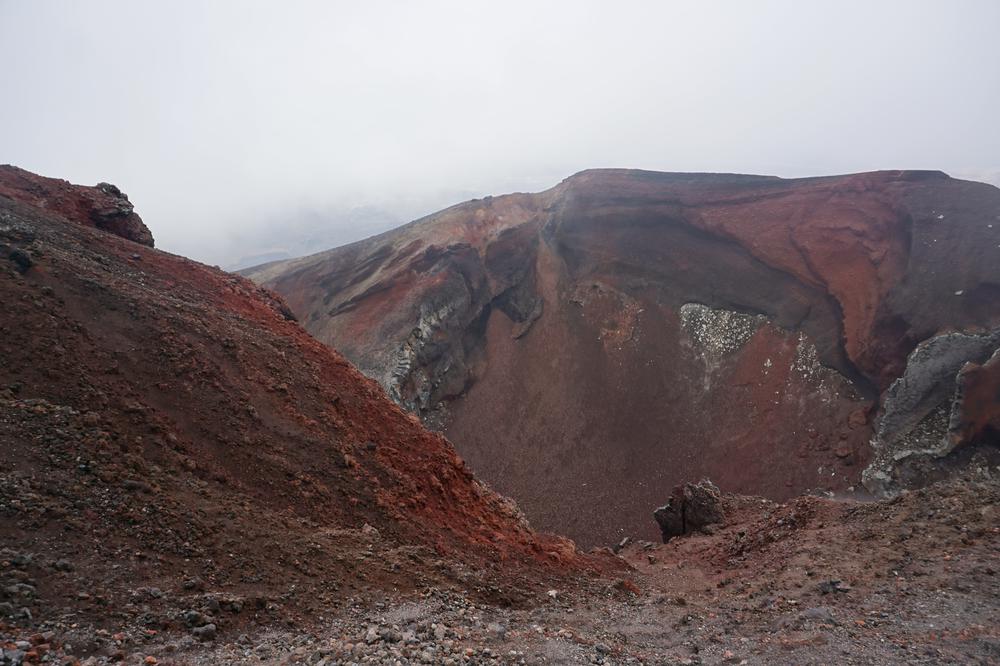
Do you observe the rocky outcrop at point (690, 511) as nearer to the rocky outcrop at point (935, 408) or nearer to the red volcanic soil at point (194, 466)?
the rocky outcrop at point (935, 408)

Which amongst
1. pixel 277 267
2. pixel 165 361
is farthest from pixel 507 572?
pixel 277 267

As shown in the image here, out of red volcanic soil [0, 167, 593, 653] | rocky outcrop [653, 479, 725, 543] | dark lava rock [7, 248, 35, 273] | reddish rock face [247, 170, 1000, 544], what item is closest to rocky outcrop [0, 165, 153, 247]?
red volcanic soil [0, 167, 593, 653]

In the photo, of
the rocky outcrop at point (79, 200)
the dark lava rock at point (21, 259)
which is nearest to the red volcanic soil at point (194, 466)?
the dark lava rock at point (21, 259)

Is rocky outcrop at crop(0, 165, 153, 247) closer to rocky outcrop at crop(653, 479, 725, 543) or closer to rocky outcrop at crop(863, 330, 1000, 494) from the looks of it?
rocky outcrop at crop(653, 479, 725, 543)

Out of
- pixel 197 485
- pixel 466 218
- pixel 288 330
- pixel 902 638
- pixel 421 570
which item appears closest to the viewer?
pixel 902 638

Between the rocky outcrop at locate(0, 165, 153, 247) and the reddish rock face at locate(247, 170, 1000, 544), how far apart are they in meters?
13.3

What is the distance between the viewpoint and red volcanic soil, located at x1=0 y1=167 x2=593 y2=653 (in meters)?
5.57

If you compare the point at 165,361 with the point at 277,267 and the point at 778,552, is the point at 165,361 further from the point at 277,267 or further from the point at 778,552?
the point at 277,267

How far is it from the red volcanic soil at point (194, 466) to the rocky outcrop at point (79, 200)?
940mm

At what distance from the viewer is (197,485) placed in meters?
7.14

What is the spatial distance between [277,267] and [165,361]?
3503cm

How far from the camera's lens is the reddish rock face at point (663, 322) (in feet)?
65.6

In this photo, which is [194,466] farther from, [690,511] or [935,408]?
[935,408]

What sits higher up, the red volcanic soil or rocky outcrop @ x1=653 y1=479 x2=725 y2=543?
the red volcanic soil
